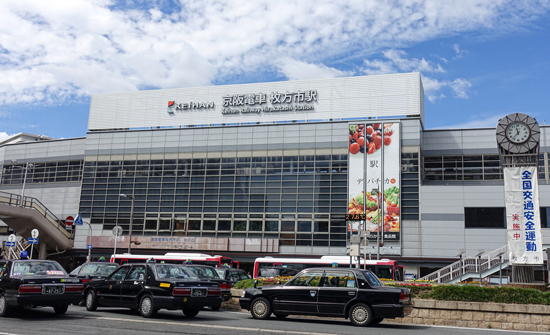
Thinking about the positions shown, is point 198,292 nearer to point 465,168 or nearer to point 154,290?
point 154,290

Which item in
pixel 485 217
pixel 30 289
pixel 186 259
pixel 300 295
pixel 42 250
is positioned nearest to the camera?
pixel 30 289

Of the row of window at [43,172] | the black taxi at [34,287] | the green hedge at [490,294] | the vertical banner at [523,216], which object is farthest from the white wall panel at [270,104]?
the black taxi at [34,287]

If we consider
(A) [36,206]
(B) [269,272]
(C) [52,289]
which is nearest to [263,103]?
(B) [269,272]

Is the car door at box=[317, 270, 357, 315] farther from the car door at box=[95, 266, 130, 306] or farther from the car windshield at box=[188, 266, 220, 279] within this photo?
the car door at box=[95, 266, 130, 306]

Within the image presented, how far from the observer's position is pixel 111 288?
51.8 feet

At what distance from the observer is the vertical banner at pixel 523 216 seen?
23.9m

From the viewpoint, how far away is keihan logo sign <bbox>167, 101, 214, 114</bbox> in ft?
166

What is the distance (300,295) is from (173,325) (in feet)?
13.0

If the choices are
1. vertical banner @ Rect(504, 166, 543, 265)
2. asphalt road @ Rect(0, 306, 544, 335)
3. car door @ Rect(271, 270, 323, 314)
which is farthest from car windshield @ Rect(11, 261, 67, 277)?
vertical banner @ Rect(504, 166, 543, 265)

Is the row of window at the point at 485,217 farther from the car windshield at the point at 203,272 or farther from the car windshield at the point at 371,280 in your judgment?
the car windshield at the point at 203,272

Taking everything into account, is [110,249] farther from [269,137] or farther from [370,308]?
[370,308]

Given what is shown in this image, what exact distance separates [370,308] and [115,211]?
40098 millimetres

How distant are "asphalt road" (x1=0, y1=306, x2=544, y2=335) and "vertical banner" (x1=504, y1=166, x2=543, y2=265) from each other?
1117cm

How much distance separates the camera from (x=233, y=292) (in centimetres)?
1898
